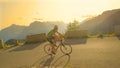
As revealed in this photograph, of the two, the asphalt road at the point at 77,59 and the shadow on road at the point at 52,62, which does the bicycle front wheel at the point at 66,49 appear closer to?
the asphalt road at the point at 77,59

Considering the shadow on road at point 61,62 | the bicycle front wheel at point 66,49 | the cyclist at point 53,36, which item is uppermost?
the cyclist at point 53,36

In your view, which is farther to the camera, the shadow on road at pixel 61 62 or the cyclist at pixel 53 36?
the cyclist at pixel 53 36

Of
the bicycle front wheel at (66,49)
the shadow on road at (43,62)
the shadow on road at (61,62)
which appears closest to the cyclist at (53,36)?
the bicycle front wheel at (66,49)

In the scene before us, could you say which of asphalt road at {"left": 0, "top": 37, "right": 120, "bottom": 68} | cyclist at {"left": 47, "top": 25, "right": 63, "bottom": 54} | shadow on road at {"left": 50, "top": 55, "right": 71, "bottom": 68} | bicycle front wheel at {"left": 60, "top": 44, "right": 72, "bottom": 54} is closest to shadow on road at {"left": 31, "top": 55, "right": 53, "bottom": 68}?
asphalt road at {"left": 0, "top": 37, "right": 120, "bottom": 68}

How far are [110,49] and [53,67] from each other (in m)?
5.83

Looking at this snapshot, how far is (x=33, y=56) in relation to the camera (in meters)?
22.3

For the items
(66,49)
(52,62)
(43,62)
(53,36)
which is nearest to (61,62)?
(52,62)

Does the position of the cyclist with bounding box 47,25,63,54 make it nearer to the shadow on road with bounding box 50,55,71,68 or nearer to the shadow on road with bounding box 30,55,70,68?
the shadow on road with bounding box 30,55,70,68

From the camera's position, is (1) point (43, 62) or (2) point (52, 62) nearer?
(2) point (52, 62)

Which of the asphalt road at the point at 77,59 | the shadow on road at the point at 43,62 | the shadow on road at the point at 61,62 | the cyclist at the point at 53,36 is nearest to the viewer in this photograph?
the asphalt road at the point at 77,59

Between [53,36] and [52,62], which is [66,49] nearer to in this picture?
[53,36]

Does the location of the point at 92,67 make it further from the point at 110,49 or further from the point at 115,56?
the point at 110,49

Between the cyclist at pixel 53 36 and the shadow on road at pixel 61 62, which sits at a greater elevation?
the cyclist at pixel 53 36

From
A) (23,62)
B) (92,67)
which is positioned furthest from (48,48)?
(92,67)
